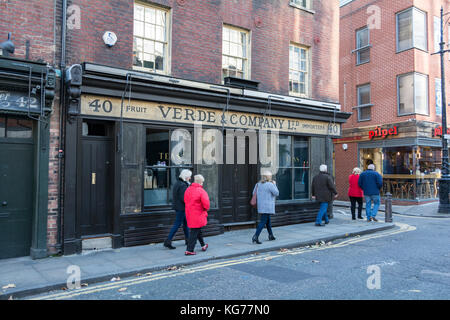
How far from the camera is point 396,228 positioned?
11.3m

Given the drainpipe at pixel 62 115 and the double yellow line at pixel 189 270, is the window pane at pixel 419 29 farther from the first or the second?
the drainpipe at pixel 62 115

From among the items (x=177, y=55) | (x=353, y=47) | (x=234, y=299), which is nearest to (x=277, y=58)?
(x=177, y=55)

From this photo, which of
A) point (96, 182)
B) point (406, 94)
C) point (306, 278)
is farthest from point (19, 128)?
point (406, 94)

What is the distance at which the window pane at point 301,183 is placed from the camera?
40.3ft

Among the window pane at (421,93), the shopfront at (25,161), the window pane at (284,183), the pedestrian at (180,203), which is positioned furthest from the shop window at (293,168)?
the window pane at (421,93)

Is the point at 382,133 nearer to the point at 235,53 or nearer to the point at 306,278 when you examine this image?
the point at 235,53

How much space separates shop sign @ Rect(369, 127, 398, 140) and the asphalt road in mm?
10424

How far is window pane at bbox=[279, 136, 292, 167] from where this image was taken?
11875 mm

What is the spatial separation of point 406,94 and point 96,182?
15758mm

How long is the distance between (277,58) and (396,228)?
6571 millimetres

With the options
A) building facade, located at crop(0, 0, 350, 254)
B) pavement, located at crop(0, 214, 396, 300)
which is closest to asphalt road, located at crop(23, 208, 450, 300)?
pavement, located at crop(0, 214, 396, 300)

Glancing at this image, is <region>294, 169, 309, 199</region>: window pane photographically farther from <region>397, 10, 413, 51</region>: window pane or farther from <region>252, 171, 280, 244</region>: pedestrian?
Result: <region>397, 10, 413, 51</region>: window pane

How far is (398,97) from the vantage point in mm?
18234
